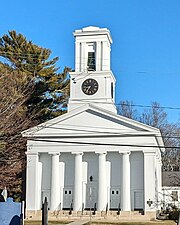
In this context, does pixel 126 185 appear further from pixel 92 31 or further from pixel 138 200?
pixel 92 31

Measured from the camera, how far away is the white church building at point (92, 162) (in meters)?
45.1

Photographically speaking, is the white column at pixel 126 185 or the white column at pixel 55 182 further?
the white column at pixel 55 182

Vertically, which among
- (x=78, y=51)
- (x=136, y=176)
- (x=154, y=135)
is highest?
(x=78, y=51)

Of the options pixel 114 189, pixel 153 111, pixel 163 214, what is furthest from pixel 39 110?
pixel 153 111

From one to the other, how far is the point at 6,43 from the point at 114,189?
2424cm

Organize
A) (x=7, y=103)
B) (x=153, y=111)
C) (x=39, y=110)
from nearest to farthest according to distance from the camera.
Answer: (x=7, y=103)
(x=39, y=110)
(x=153, y=111)

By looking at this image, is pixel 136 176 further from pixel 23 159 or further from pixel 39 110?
pixel 39 110

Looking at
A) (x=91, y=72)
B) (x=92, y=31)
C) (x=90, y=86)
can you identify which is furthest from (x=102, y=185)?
(x=92, y=31)

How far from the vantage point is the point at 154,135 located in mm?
45406

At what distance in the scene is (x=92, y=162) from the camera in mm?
48062

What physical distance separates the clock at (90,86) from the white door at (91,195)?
31.2 ft

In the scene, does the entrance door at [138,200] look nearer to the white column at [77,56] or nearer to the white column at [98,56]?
the white column at [98,56]

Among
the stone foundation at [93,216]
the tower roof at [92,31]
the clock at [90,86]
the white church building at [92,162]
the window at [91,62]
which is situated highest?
the tower roof at [92,31]

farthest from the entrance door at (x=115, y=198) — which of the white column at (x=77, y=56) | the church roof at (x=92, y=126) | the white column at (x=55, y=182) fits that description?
the white column at (x=77, y=56)
